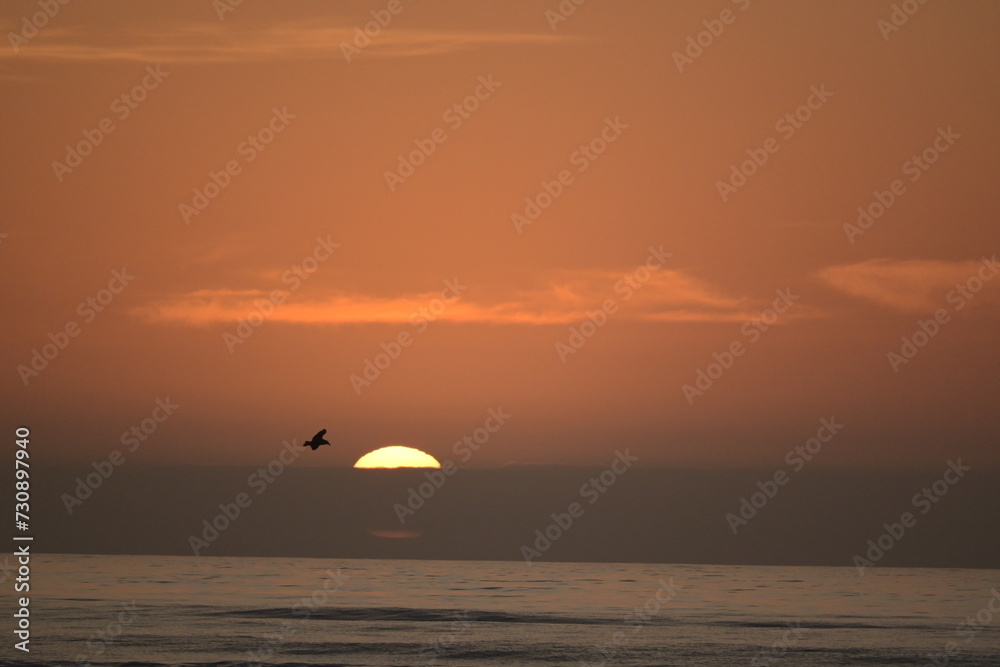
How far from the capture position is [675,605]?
112 m

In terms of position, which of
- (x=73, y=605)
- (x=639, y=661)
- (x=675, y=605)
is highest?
(x=675, y=605)

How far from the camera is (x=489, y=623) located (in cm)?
8819

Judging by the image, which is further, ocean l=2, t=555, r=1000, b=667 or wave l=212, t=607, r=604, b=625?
wave l=212, t=607, r=604, b=625

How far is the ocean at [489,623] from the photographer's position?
65.7 metres

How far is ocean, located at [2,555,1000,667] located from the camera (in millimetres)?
65688

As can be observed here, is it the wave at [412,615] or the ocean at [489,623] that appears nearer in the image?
the ocean at [489,623]

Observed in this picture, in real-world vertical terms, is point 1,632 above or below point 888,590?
below

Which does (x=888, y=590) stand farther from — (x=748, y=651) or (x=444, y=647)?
(x=444, y=647)

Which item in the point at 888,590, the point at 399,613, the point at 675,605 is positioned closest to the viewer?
the point at 399,613

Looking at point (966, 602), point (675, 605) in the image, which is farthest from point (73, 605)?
point (966, 602)

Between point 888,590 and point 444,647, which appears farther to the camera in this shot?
point 888,590

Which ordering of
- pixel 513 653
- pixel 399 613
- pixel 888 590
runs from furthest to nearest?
pixel 888 590, pixel 399 613, pixel 513 653

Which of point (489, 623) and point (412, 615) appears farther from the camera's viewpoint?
point (412, 615)

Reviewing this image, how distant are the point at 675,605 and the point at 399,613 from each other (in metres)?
29.5
